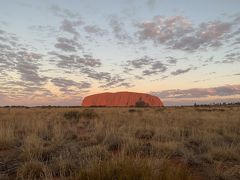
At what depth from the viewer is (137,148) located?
7.13m

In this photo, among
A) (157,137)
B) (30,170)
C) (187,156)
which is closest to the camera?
(30,170)

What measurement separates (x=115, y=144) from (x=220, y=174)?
3.54 meters

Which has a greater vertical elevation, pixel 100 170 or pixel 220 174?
pixel 100 170

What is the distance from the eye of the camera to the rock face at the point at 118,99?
168 metres

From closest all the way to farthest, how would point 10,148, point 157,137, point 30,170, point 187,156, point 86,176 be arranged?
point 86,176, point 30,170, point 187,156, point 10,148, point 157,137

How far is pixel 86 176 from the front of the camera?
13.0 ft

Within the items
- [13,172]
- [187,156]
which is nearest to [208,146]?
[187,156]

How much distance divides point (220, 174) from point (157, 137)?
4.57 meters

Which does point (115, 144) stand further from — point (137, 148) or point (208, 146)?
point (208, 146)

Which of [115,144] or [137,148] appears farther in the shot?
[115,144]

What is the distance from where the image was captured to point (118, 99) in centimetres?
17038

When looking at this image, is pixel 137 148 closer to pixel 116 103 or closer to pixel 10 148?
pixel 10 148

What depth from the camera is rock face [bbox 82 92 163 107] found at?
168 meters

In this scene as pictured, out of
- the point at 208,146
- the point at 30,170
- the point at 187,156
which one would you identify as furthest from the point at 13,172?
the point at 208,146
